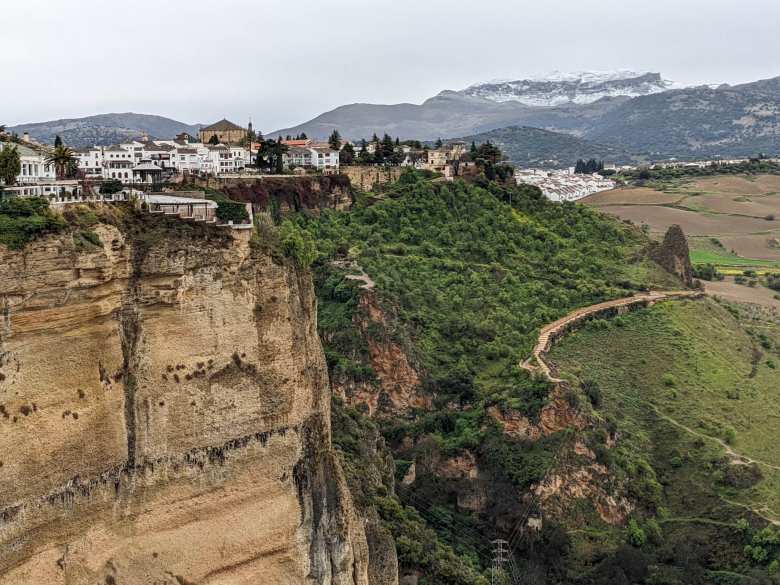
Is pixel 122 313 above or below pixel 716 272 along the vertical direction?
above

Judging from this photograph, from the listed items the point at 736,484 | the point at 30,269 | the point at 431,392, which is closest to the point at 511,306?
the point at 431,392

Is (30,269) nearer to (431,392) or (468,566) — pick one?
(468,566)

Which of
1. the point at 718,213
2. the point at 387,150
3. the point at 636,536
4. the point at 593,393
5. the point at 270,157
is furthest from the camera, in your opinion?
the point at 718,213

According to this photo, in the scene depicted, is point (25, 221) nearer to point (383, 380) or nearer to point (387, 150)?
point (383, 380)

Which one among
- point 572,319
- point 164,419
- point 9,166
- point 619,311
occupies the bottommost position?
point 572,319

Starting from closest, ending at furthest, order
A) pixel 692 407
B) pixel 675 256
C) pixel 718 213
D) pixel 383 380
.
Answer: pixel 692 407
pixel 383 380
pixel 675 256
pixel 718 213

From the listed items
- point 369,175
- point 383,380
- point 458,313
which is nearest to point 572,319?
point 458,313

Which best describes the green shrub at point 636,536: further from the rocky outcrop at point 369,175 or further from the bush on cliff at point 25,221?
the rocky outcrop at point 369,175
